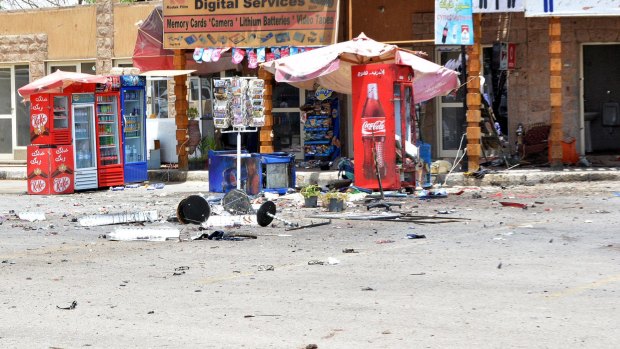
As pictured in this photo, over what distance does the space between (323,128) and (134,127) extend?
4397mm

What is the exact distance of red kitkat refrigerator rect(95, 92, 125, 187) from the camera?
76.7 feet

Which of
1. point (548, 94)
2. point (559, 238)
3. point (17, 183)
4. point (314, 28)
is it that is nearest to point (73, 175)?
point (17, 183)

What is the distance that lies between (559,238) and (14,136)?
67.4 feet

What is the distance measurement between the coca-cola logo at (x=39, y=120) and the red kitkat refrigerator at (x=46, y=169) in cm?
46

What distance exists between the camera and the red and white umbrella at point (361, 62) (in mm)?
19797

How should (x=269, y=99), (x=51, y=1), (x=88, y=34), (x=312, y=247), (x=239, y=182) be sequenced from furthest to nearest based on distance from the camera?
(x=51, y=1) < (x=88, y=34) < (x=269, y=99) < (x=239, y=182) < (x=312, y=247)

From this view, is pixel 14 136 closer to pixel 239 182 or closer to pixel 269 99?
pixel 269 99

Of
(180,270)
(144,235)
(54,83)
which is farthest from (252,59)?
(180,270)

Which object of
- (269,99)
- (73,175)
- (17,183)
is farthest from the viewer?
(17,183)

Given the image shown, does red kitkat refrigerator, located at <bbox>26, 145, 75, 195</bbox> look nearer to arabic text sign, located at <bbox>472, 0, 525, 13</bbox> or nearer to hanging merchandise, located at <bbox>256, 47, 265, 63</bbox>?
hanging merchandise, located at <bbox>256, 47, 265, 63</bbox>

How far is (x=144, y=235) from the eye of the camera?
13914mm

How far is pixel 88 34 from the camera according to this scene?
93.6 feet

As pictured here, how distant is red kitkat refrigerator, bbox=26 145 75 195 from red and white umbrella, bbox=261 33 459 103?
15.7 ft

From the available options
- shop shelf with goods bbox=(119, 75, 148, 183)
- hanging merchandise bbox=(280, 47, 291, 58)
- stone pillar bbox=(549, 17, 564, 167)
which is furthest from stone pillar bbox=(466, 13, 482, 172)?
shop shelf with goods bbox=(119, 75, 148, 183)
